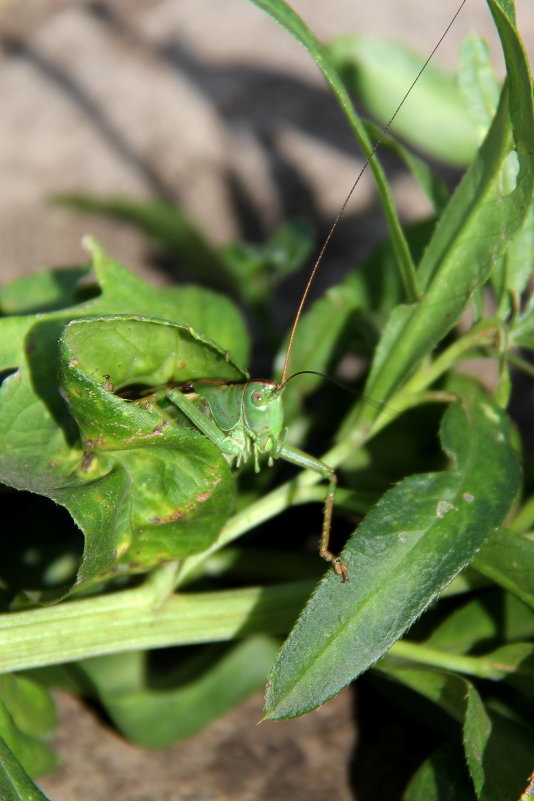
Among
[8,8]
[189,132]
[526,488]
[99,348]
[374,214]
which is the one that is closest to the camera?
[99,348]

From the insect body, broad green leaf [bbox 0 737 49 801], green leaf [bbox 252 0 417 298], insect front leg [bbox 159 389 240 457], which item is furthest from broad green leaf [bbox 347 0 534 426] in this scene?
broad green leaf [bbox 0 737 49 801]

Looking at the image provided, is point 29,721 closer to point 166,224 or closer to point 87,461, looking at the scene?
point 87,461

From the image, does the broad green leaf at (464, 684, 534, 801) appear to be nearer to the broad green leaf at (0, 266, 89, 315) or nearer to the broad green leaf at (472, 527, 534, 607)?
the broad green leaf at (472, 527, 534, 607)

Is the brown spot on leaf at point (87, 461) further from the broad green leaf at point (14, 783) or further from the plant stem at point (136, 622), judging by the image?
the broad green leaf at point (14, 783)

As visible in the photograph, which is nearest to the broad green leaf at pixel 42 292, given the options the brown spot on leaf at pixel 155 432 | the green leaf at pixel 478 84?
the brown spot on leaf at pixel 155 432

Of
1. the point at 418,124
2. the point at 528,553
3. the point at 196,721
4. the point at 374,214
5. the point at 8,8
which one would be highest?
the point at 418,124

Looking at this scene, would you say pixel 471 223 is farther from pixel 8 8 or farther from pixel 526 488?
pixel 8 8

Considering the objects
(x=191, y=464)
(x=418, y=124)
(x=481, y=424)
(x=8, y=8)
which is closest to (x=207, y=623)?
(x=191, y=464)
